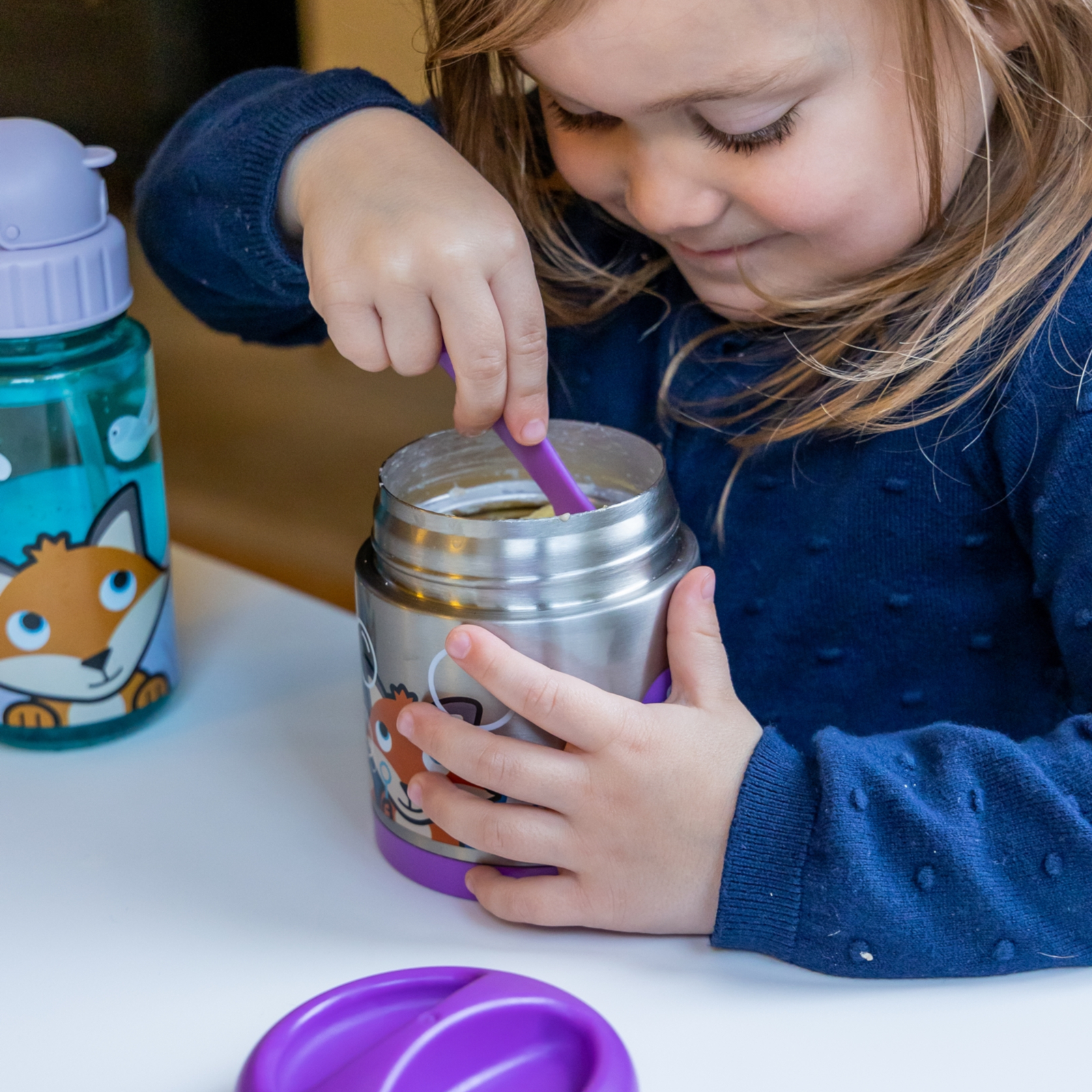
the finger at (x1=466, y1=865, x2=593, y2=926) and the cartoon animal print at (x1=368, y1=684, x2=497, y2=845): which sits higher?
the cartoon animal print at (x1=368, y1=684, x2=497, y2=845)

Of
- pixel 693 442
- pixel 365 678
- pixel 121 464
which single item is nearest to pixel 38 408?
pixel 121 464

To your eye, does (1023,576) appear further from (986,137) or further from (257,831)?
(257,831)

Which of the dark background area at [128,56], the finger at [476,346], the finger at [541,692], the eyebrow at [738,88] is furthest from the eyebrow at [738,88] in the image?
the dark background area at [128,56]

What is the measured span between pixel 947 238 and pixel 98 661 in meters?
0.43

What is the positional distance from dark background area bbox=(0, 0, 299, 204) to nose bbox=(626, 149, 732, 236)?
1.40 ft

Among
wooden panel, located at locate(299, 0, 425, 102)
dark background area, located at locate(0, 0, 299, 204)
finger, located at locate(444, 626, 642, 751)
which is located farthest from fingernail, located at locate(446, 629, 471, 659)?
dark background area, located at locate(0, 0, 299, 204)

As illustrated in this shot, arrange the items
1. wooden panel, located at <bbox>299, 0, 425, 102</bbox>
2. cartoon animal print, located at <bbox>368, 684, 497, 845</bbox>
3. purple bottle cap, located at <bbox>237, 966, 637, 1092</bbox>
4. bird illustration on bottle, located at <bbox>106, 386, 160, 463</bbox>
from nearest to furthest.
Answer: purple bottle cap, located at <bbox>237, 966, 637, 1092</bbox> < cartoon animal print, located at <bbox>368, 684, 497, 845</bbox> < bird illustration on bottle, located at <bbox>106, 386, 160, 463</bbox> < wooden panel, located at <bbox>299, 0, 425, 102</bbox>

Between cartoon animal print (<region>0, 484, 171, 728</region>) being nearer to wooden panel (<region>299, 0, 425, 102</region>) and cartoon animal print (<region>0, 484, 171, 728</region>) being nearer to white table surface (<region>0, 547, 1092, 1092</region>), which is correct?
white table surface (<region>0, 547, 1092, 1092</region>)

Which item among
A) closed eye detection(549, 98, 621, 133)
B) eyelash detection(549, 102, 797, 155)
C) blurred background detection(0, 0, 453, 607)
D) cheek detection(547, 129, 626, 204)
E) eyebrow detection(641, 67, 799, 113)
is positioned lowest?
blurred background detection(0, 0, 453, 607)

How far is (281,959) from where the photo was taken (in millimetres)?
472

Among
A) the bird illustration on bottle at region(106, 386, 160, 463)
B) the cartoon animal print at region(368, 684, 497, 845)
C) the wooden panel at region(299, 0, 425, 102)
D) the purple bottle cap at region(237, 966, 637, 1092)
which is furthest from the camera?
the wooden panel at region(299, 0, 425, 102)

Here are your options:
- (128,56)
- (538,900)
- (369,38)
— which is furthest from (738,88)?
(128,56)

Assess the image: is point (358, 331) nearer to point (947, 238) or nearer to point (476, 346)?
point (476, 346)

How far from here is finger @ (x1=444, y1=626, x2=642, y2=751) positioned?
17.8 inches
